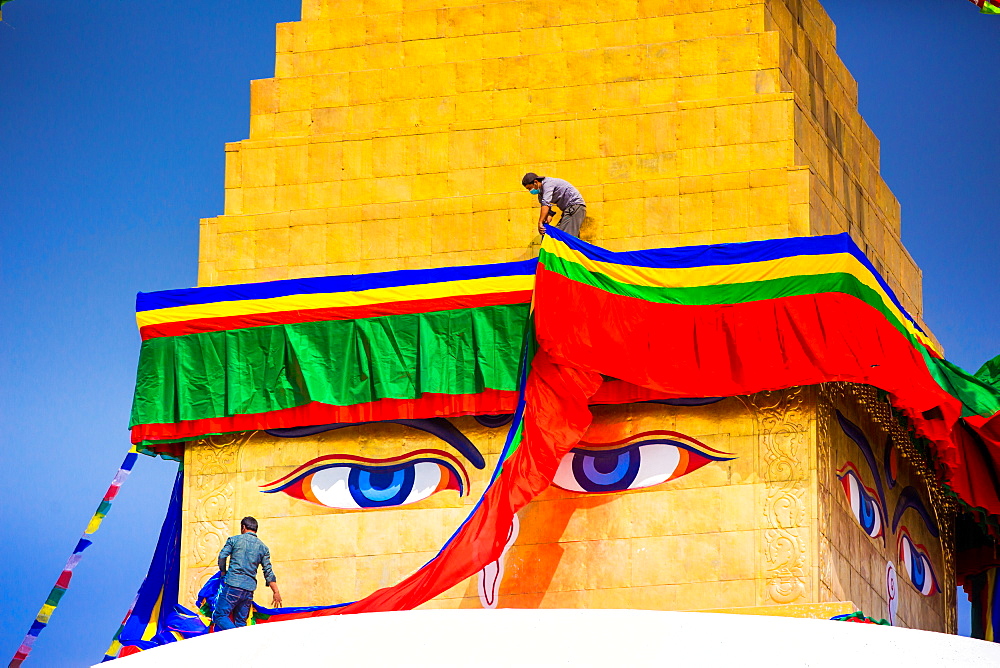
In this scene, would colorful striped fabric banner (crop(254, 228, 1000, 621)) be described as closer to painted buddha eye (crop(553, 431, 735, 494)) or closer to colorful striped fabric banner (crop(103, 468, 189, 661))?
painted buddha eye (crop(553, 431, 735, 494))

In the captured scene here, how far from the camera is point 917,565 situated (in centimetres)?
2470

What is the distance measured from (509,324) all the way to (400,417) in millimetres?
1619

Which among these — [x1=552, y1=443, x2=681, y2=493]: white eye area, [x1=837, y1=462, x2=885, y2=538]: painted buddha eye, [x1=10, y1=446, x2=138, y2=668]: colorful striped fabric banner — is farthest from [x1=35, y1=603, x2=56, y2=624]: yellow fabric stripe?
[x1=837, y1=462, x2=885, y2=538]: painted buddha eye

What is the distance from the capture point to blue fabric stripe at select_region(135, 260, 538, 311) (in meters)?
22.4

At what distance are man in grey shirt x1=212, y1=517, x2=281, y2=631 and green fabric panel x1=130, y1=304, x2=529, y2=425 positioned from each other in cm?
261

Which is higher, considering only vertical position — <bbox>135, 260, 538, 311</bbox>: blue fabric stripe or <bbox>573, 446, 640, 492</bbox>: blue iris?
<bbox>135, 260, 538, 311</bbox>: blue fabric stripe

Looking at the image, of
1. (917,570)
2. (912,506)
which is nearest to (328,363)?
(912,506)

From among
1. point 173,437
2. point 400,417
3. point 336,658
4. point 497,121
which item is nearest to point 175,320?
point 173,437

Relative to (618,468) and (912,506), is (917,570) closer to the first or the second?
(912,506)

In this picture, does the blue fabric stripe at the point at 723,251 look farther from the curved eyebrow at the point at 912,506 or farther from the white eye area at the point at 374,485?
the curved eyebrow at the point at 912,506

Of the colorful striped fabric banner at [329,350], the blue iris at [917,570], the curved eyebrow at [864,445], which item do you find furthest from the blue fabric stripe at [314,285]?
the blue iris at [917,570]

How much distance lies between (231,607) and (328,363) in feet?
11.5

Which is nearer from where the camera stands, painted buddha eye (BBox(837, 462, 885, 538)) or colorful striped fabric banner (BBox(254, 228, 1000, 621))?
colorful striped fabric banner (BBox(254, 228, 1000, 621))

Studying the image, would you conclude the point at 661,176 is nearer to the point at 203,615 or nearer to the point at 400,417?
the point at 400,417
